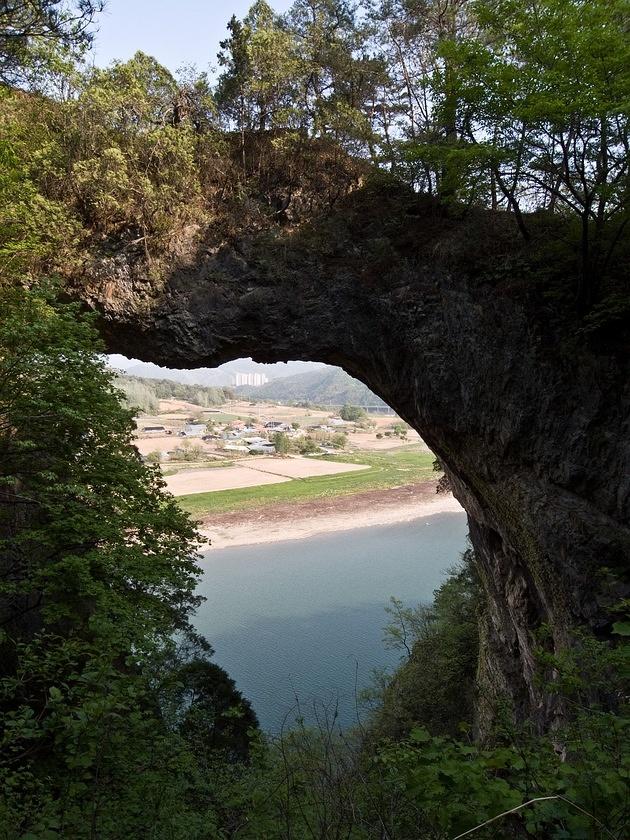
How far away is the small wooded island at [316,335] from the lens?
4.40 m

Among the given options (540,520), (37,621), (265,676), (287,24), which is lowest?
(265,676)

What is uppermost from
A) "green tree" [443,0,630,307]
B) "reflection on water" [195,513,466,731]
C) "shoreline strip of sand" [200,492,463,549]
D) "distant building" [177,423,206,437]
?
"green tree" [443,0,630,307]

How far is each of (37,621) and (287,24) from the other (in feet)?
44.7

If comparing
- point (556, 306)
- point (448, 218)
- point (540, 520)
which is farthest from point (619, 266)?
point (540, 520)

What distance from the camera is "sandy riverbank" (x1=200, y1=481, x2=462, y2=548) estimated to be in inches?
1404

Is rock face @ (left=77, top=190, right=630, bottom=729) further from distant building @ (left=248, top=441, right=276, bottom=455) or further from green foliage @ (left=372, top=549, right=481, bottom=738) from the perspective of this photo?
distant building @ (left=248, top=441, right=276, bottom=455)

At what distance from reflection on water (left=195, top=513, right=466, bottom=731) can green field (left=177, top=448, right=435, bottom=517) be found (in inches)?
331

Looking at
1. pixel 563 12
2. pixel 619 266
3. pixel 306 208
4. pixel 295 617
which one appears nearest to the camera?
pixel 563 12

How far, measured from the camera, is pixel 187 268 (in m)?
10.5

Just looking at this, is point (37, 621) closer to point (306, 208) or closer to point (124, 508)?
point (124, 508)

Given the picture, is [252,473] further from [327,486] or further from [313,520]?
[313,520]

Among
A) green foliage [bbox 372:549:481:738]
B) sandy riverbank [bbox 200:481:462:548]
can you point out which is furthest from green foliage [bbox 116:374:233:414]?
green foliage [bbox 372:549:481:738]

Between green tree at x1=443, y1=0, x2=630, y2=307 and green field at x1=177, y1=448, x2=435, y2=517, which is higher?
green tree at x1=443, y1=0, x2=630, y2=307

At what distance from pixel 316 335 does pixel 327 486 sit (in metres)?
40.9
